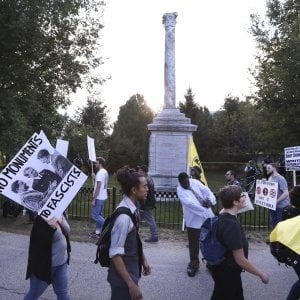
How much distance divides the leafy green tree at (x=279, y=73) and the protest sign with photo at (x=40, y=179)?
57.0 feet

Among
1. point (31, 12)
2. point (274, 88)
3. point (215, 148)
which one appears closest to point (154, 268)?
point (31, 12)

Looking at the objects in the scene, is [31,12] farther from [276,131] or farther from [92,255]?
[276,131]

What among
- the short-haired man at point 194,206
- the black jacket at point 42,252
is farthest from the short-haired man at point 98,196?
the black jacket at point 42,252

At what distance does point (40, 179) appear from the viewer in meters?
4.69

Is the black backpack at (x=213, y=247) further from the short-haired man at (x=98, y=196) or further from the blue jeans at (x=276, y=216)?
the short-haired man at (x=98, y=196)

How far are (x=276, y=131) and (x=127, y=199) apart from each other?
21651 millimetres

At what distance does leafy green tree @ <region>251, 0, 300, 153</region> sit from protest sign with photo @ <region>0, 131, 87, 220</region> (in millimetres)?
17382

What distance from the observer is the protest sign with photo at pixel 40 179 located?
4.55m

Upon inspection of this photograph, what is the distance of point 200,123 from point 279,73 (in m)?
16.6

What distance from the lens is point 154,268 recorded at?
753 centimetres

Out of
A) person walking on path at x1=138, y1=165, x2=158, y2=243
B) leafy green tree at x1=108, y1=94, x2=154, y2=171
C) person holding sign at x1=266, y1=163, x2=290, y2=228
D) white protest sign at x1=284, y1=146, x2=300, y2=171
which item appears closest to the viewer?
person holding sign at x1=266, y1=163, x2=290, y2=228

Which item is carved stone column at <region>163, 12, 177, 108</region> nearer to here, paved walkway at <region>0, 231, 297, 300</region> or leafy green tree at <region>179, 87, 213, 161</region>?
paved walkway at <region>0, 231, 297, 300</region>

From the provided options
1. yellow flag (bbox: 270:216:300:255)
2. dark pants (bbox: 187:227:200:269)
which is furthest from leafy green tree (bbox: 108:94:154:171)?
yellow flag (bbox: 270:216:300:255)

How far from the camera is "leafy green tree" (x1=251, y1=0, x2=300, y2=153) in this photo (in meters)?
21.0
